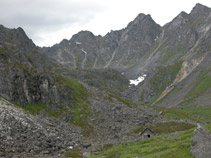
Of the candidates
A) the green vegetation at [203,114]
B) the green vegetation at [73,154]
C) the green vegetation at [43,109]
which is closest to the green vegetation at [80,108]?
the green vegetation at [43,109]

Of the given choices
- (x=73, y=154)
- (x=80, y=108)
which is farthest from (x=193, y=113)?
(x=73, y=154)

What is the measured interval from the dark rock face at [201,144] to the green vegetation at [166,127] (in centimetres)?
4914

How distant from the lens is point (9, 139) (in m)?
54.0

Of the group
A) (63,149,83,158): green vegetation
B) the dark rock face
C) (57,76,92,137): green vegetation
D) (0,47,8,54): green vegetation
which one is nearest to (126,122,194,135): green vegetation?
(57,76,92,137): green vegetation

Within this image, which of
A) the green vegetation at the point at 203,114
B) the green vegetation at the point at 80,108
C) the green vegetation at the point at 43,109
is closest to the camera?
the green vegetation at the point at 43,109

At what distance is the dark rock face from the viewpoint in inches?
1256

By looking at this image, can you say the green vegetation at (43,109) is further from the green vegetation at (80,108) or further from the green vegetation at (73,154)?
the green vegetation at (73,154)

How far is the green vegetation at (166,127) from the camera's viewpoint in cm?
8465

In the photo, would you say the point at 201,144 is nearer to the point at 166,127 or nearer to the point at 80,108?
the point at 166,127

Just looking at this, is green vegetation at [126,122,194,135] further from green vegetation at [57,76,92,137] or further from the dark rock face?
the dark rock face

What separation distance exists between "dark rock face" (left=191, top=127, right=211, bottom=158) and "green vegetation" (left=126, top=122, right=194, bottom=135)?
49143 mm

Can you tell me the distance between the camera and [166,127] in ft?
289

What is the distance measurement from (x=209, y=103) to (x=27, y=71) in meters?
138

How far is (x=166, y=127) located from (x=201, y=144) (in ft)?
185
